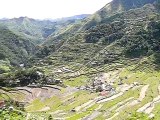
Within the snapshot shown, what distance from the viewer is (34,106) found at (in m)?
156

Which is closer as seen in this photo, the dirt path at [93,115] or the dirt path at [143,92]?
the dirt path at [93,115]

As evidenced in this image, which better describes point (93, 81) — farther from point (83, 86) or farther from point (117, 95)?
point (117, 95)

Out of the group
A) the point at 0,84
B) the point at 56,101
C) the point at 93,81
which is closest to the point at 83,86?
the point at 93,81

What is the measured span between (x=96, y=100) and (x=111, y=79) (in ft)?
141

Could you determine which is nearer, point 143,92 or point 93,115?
point 93,115

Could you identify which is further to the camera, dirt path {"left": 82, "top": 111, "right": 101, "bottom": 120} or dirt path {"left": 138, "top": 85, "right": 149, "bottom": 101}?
dirt path {"left": 138, "top": 85, "right": 149, "bottom": 101}

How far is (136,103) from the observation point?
5605 inches

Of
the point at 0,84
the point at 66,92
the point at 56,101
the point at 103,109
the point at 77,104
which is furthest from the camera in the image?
the point at 0,84

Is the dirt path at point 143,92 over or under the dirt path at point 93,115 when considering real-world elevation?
over

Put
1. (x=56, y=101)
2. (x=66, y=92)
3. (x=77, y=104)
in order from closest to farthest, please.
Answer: (x=77, y=104), (x=56, y=101), (x=66, y=92)

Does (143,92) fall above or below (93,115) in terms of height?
above

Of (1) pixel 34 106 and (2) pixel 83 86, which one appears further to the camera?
(2) pixel 83 86

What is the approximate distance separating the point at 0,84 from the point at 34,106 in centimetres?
4063

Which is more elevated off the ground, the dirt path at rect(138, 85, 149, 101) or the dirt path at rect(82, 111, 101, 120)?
the dirt path at rect(138, 85, 149, 101)
